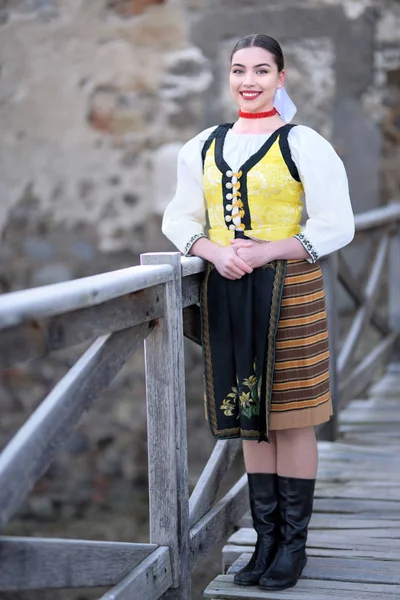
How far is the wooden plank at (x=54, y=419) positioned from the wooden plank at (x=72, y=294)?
107 millimetres

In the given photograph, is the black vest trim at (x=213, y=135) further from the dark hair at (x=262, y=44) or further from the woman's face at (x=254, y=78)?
the dark hair at (x=262, y=44)

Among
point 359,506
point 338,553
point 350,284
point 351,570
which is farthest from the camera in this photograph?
point 350,284

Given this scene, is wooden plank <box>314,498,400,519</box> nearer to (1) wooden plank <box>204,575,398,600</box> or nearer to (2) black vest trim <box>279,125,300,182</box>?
(1) wooden plank <box>204,575,398,600</box>

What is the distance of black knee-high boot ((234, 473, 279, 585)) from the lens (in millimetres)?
2287

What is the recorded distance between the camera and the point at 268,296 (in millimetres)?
2162

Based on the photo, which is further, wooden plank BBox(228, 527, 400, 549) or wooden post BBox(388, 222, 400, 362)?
wooden post BBox(388, 222, 400, 362)

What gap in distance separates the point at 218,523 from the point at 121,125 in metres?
3.10

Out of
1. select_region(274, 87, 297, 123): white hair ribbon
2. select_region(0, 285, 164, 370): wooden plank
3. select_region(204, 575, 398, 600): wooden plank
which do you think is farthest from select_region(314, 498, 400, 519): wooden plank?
select_region(274, 87, 297, 123): white hair ribbon

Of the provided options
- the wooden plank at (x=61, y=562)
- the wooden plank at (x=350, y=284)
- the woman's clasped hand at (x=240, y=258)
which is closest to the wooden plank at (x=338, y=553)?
the wooden plank at (x=61, y=562)

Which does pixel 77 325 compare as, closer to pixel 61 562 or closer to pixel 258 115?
pixel 61 562

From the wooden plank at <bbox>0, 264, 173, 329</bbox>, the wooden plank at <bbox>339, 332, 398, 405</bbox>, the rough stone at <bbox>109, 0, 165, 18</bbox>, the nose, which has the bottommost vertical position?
the wooden plank at <bbox>339, 332, 398, 405</bbox>

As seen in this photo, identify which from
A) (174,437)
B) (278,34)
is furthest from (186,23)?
(174,437)

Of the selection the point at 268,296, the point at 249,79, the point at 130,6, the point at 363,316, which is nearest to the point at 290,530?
the point at 268,296

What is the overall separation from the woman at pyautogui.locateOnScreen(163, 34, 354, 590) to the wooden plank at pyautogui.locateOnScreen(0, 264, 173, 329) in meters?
0.22
